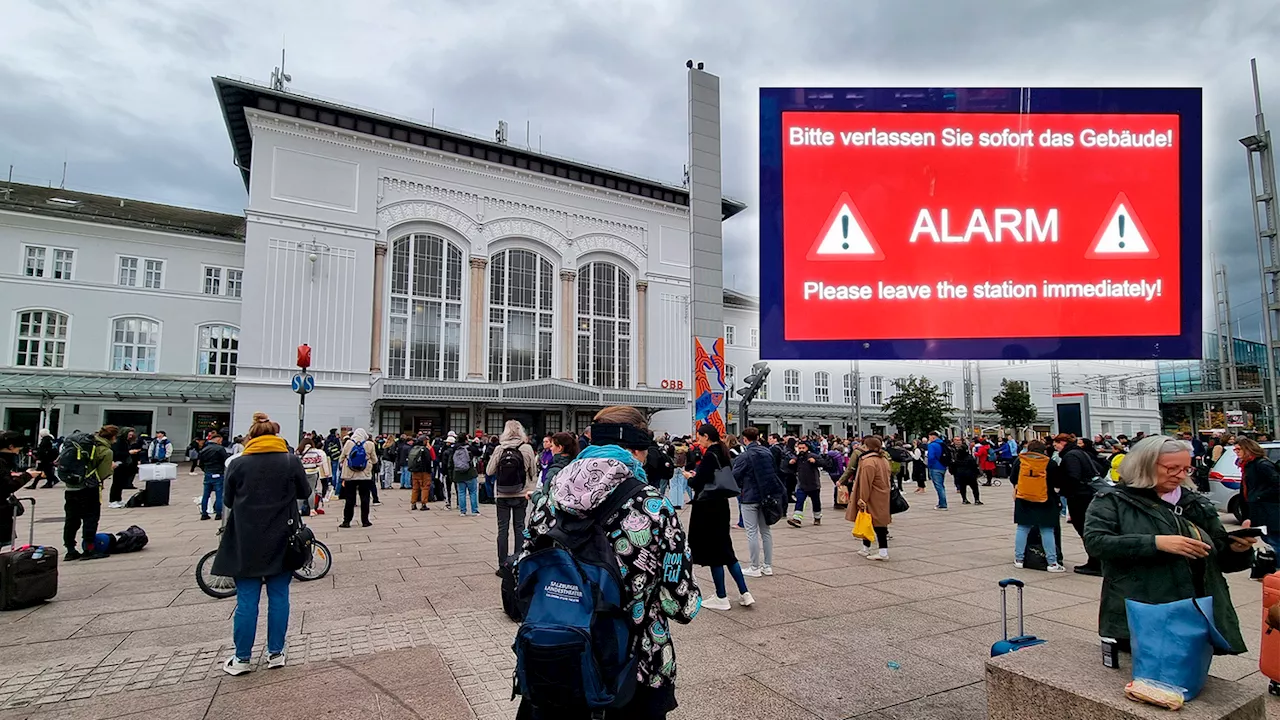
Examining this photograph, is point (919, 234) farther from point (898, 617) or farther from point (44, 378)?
point (44, 378)

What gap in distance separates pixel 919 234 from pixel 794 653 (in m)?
3.31

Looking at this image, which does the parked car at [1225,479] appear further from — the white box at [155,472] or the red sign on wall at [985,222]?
the white box at [155,472]

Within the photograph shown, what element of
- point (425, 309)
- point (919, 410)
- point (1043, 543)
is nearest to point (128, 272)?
point (425, 309)

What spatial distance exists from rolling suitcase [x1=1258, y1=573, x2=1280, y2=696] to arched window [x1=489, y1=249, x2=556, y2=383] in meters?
35.9

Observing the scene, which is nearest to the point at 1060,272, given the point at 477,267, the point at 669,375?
the point at 477,267

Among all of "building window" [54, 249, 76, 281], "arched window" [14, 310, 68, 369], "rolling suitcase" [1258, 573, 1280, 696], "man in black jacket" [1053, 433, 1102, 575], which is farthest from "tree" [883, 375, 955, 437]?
"building window" [54, 249, 76, 281]

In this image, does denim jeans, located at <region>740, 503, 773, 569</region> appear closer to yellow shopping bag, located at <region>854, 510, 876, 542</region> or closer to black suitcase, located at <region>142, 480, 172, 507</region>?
yellow shopping bag, located at <region>854, 510, 876, 542</region>

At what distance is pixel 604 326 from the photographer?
1641 inches

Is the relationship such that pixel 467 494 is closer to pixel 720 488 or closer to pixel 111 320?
pixel 720 488

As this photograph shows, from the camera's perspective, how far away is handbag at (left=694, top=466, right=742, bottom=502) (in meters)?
6.20

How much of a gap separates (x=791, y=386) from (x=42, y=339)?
47269mm

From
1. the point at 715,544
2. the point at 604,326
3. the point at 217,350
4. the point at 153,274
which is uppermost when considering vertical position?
the point at 153,274

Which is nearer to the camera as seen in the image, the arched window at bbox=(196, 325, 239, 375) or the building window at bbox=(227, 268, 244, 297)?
the arched window at bbox=(196, 325, 239, 375)

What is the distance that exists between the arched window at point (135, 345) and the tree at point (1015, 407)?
56417mm
